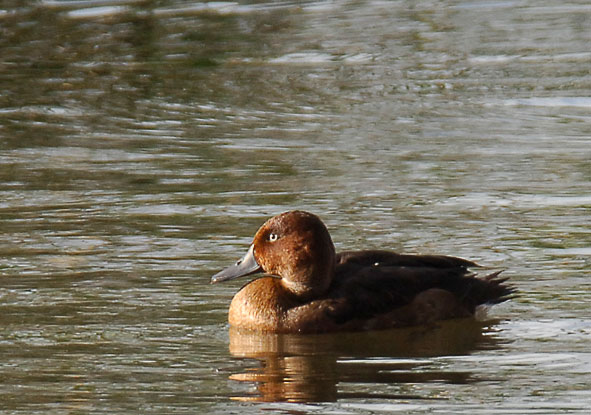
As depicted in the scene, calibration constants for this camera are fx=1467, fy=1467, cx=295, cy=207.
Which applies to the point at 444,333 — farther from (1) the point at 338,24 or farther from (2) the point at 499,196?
(1) the point at 338,24

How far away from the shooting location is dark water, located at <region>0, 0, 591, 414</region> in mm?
7246

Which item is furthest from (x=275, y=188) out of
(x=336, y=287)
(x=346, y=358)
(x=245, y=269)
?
(x=346, y=358)

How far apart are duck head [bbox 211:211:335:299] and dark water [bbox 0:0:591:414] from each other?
316 mm

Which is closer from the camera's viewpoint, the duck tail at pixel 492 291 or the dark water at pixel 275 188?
the dark water at pixel 275 188

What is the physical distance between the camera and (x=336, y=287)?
8.41 m

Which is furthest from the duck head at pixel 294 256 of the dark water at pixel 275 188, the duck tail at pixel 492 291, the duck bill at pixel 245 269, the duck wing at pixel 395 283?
the duck tail at pixel 492 291

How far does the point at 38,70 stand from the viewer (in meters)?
17.0

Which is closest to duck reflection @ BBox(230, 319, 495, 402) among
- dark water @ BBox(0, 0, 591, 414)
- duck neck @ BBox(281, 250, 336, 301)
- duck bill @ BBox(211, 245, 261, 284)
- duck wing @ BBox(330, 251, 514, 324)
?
dark water @ BBox(0, 0, 591, 414)

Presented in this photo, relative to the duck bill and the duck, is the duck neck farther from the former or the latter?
the duck bill

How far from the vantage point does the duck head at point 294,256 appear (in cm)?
830

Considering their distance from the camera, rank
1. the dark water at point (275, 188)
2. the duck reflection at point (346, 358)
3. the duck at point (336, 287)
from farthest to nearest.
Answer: the duck at point (336, 287) → the dark water at point (275, 188) → the duck reflection at point (346, 358)

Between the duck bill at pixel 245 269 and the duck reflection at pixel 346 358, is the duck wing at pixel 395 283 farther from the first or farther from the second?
the duck bill at pixel 245 269

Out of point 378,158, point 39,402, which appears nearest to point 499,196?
point 378,158

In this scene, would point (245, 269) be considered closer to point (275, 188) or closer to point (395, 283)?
point (395, 283)
